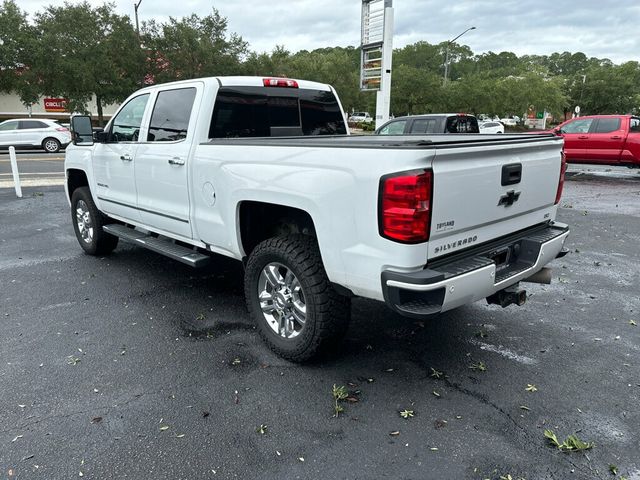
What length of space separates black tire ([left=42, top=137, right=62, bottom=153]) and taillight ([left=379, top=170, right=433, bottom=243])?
2321cm

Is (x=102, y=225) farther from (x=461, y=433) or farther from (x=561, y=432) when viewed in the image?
(x=561, y=432)

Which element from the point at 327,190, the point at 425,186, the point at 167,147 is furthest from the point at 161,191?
the point at 425,186

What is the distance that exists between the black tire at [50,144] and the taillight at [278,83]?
68.7 feet

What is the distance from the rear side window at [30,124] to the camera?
21391mm

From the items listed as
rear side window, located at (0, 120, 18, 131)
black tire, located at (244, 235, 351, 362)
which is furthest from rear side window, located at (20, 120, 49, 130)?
black tire, located at (244, 235, 351, 362)

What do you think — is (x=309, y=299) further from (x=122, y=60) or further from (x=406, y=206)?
(x=122, y=60)

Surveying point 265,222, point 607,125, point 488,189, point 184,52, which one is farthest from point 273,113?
point 184,52

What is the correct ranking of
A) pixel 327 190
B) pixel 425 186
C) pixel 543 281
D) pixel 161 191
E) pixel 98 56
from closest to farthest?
pixel 425 186 → pixel 327 190 → pixel 543 281 → pixel 161 191 → pixel 98 56

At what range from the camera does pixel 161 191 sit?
452 cm

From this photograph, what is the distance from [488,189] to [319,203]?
41.7 inches

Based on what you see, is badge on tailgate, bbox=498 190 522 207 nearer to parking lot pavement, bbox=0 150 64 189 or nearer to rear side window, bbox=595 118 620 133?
parking lot pavement, bbox=0 150 64 189

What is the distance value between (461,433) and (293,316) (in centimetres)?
135

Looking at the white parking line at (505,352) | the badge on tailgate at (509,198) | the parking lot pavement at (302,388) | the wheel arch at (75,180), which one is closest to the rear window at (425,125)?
the parking lot pavement at (302,388)

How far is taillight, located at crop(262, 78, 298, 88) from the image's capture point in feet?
14.9
